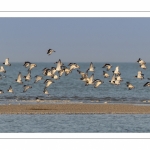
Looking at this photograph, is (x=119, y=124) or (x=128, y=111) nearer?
(x=119, y=124)

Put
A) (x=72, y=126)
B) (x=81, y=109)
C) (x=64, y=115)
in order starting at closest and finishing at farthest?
(x=72, y=126), (x=64, y=115), (x=81, y=109)

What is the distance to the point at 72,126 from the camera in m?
27.7

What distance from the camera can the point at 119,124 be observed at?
28406 mm
